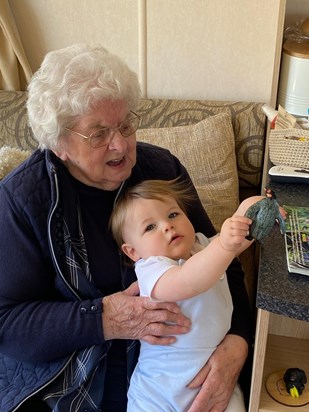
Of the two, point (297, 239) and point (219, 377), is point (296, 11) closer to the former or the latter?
point (297, 239)

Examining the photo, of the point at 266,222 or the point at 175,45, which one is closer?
the point at 266,222

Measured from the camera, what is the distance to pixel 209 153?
→ 178 centimetres

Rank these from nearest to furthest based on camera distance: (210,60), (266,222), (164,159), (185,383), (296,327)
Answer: (266,222), (185,383), (296,327), (164,159), (210,60)

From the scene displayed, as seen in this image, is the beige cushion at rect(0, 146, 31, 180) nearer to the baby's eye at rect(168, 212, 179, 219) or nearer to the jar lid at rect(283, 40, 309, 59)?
the baby's eye at rect(168, 212, 179, 219)

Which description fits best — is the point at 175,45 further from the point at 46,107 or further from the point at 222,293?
the point at 222,293

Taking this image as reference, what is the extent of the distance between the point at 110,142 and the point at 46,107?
0.17 m

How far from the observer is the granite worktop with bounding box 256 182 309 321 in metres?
0.84

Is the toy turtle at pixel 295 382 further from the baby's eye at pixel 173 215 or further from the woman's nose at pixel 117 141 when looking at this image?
the woman's nose at pixel 117 141

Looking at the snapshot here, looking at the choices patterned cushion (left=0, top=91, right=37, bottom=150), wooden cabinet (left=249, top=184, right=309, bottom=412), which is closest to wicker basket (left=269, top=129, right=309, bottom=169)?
wooden cabinet (left=249, top=184, right=309, bottom=412)

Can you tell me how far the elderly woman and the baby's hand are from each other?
0.31 m

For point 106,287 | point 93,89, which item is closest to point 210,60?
point 93,89

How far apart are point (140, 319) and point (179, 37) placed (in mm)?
1225

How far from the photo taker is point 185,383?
1085mm

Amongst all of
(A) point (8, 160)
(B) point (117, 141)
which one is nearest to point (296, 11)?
(B) point (117, 141)
